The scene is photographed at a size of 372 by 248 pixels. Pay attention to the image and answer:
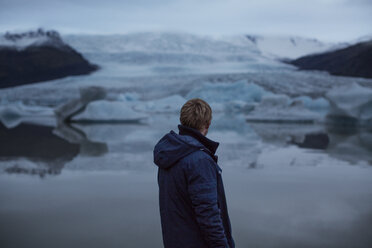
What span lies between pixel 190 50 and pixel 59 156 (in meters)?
24.0

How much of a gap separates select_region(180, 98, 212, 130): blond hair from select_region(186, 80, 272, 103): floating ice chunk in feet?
49.9

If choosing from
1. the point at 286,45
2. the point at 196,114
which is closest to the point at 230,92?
the point at 196,114

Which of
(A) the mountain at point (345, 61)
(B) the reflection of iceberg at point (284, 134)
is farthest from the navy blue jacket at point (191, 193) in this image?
(A) the mountain at point (345, 61)

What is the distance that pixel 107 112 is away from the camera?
431 inches

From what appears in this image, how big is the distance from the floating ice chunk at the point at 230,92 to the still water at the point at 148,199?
1168 cm

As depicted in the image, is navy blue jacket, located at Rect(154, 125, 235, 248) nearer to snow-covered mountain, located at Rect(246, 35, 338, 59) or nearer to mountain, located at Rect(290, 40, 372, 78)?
mountain, located at Rect(290, 40, 372, 78)

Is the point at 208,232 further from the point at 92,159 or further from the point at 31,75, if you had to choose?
the point at 31,75

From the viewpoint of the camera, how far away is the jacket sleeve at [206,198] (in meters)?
0.95

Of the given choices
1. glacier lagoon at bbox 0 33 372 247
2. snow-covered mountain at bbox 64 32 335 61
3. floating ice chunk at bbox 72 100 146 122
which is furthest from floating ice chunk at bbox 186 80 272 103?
glacier lagoon at bbox 0 33 372 247

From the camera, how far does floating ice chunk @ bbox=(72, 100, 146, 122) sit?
1088 cm

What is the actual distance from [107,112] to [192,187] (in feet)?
33.7

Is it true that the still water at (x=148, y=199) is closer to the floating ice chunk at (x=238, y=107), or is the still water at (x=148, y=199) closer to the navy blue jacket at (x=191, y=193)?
the navy blue jacket at (x=191, y=193)

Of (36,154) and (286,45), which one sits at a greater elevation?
(286,45)

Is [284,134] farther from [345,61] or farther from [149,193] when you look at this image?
[345,61]
